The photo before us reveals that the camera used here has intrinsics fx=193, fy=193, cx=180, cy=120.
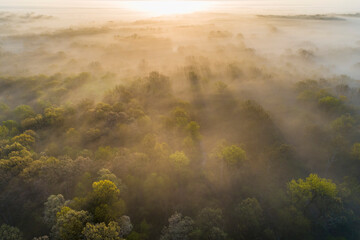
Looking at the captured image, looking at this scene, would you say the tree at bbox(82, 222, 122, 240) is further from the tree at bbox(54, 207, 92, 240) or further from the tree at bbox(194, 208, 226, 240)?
the tree at bbox(194, 208, 226, 240)

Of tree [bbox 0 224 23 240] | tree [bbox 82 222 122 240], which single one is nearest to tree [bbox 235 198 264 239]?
tree [bbox 82 222 122 240]

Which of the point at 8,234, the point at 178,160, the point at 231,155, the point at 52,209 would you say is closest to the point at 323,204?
the point at 231,155

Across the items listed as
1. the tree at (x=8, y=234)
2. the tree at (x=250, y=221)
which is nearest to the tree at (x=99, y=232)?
the tree at (x=8, y=234)

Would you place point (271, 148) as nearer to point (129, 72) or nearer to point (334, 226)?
point (334, 226)

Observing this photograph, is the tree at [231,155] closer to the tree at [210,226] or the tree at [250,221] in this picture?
the tree at [250,221]

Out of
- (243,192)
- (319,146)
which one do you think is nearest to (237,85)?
(319,146)

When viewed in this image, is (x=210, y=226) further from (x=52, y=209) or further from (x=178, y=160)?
(x=52, y=209)

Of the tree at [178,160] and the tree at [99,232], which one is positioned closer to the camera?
the tree at [99,232]

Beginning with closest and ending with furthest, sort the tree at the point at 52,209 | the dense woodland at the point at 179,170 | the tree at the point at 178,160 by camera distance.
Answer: the tree at the point at 52,209 < the dense woodland at the point at 179,170 < the tree at the point at 178,160
